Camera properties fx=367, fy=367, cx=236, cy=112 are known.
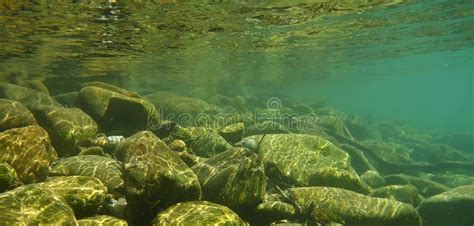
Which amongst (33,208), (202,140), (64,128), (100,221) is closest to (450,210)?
(202,140)

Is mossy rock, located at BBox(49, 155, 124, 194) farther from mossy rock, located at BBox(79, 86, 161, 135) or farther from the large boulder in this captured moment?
the large boulder

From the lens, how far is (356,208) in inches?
367

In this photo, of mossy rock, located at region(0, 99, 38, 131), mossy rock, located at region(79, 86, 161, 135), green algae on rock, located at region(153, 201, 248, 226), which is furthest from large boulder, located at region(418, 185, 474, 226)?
mossy rock, located at region(0, 99, 38, 131)

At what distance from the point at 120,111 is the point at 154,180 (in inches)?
257

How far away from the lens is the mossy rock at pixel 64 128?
35.4ft

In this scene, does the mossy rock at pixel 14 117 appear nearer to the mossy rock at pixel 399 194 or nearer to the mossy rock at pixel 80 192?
the mossy rock at pixel 80 192

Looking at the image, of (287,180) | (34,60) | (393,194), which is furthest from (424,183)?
(34,60)

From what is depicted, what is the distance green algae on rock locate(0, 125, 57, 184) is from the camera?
783 centimetres

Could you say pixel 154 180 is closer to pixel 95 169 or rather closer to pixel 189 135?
pixel 95 169

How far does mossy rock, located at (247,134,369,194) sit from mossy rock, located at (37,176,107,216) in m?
5.83

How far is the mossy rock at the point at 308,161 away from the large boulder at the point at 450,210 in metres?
1.94

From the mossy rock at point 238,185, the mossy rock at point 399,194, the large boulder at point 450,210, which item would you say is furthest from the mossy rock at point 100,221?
the large boulder at point 450,210

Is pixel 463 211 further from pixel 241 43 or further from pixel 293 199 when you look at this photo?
pixel 241 43

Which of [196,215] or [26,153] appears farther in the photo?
[26,153]
